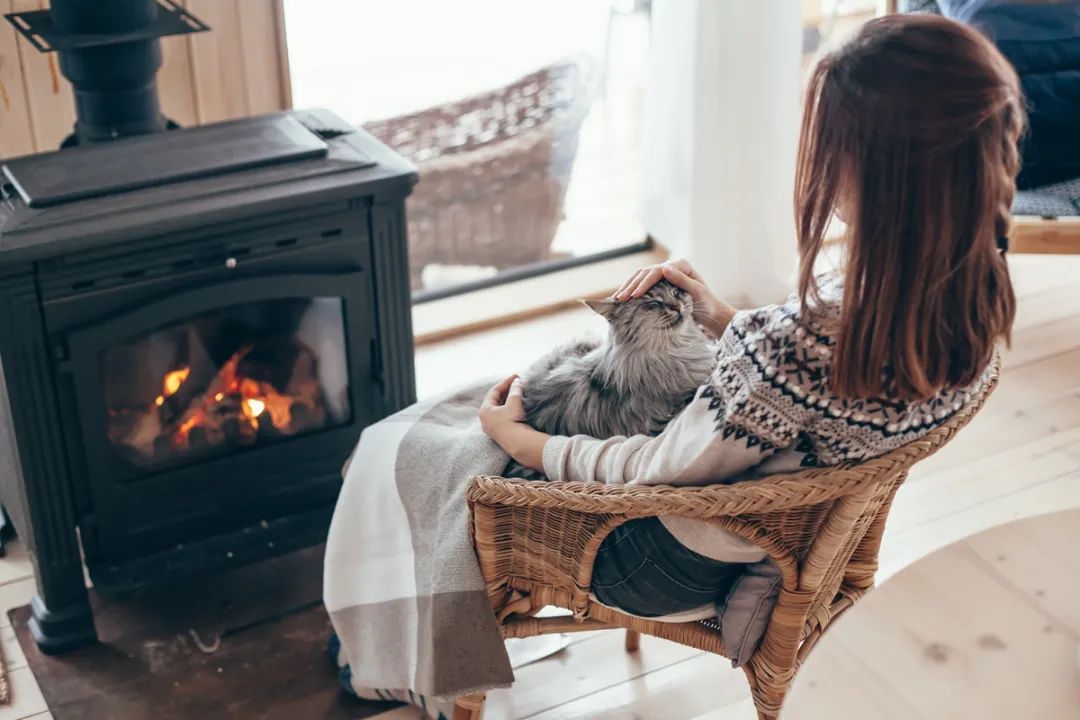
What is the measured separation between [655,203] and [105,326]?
1.55 metres

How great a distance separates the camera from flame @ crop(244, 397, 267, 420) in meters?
2.17

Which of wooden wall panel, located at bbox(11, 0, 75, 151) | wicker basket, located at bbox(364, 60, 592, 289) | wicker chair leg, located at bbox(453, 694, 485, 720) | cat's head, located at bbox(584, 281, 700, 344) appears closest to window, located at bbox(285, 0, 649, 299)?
wicker basket, located at bbox(364, 60, 592, 289)

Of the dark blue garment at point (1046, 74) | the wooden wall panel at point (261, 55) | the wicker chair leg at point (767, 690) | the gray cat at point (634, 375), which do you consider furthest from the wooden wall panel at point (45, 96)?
the dark blue garment at point (1046, 74)

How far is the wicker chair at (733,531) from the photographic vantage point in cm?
141

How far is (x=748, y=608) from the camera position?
1.60m

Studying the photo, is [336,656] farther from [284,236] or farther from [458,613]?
[284,236]

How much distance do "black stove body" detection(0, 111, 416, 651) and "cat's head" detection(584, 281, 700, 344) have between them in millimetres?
566

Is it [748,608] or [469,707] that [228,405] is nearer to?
[469,707]

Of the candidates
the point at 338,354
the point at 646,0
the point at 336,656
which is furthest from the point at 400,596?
the point at 646,0

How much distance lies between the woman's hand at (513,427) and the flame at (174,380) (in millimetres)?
577

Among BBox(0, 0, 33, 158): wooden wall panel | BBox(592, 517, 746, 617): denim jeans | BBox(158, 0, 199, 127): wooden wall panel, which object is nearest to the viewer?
BBox(592, 517, 746, 617): denim jeans

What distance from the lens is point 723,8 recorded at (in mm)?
2818

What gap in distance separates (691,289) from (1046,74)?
1350 mm

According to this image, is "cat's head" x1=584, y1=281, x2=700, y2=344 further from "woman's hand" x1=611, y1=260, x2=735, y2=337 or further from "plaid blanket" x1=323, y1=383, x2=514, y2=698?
"plaid blanket" x1=323, y1=383, x2=514, y2=698
